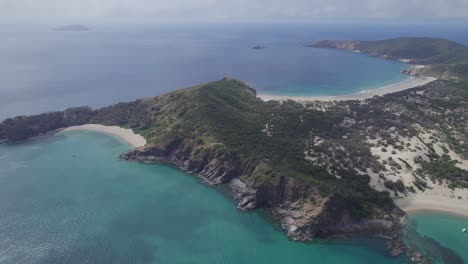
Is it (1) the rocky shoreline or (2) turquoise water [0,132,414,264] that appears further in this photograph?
(1) the rocky shoreline

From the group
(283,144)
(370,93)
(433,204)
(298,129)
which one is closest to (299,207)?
Result: (283,144)

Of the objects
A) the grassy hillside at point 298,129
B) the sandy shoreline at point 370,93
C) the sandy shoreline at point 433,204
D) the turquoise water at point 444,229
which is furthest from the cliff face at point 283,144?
the sandy shoreline at point 370,93

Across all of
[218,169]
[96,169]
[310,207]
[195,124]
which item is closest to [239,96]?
[195,124]

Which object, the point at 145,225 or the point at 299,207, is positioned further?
the point at 299,207

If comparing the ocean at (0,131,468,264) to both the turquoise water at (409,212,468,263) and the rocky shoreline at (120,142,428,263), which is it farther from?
the rocky shoreline at (120,142,428,263)

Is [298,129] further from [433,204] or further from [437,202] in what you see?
[437,202]

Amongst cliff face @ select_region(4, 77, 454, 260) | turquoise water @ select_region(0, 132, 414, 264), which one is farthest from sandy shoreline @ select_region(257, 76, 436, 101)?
turquoise water @ select_region(0, 132, 414, 264)

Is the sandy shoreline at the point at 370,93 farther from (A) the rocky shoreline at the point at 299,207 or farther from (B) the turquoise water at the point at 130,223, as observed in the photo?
(B) the turquoise water at the point at 130,223
